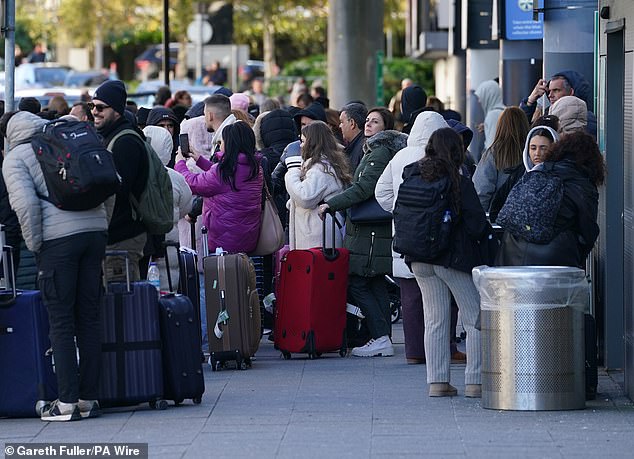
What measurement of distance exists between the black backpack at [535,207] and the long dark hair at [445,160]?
0.32 metres

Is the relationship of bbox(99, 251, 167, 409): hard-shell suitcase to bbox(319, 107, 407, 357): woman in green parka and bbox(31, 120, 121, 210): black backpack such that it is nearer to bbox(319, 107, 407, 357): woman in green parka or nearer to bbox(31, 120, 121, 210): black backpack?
bbox(31, 120, 121, 210): black backpack

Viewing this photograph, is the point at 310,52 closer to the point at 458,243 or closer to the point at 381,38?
the point at 381,38

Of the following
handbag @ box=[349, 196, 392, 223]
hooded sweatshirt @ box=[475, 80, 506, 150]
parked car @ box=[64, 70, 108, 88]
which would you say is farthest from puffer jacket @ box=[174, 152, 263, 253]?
parked car @ box=[64, 70, 108, 88]

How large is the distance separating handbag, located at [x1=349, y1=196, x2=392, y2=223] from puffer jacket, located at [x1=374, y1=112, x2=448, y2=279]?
0.49 meters

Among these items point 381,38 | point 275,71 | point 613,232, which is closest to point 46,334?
point 613,232

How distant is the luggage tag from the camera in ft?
36.2

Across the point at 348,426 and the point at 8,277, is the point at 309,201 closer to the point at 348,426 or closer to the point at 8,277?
the point at 8,277

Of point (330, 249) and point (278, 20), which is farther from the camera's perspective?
point (278, 20)

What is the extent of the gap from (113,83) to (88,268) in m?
1.34

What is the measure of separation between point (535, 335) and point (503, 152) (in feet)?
8.22

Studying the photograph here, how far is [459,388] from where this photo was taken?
1012 centimetres

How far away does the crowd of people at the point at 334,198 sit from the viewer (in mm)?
8805

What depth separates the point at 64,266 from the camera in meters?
8.70

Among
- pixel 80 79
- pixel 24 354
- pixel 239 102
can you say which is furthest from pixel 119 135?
pixel 80 79
